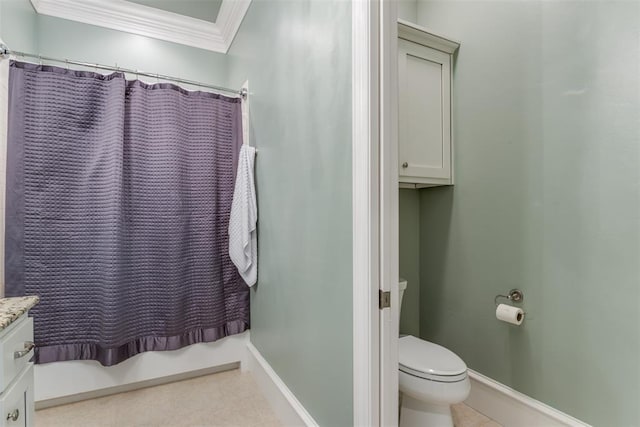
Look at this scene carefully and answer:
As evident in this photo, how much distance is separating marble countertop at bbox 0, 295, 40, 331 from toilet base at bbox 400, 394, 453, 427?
5.27 ft

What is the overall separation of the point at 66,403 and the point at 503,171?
2.85m

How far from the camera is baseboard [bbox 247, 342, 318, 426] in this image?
1521 millimetres

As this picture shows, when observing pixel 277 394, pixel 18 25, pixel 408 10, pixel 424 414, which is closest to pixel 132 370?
pixel 277 394

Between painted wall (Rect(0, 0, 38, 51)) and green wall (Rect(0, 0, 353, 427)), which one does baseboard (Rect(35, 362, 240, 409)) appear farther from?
painted wall (Rect(0, 0, 38, 51))

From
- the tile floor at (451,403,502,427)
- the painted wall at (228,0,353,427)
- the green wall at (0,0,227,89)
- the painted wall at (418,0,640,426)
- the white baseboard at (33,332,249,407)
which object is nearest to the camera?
the painted wall at (228,0,353,427)

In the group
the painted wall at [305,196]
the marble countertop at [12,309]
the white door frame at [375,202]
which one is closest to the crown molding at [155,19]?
the painted wall at [305,196]

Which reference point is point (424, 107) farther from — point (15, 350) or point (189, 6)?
point (15, 350)

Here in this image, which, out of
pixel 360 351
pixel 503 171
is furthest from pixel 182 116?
pixel 503 171

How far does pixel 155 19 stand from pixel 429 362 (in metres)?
2.96

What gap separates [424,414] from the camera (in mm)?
1551

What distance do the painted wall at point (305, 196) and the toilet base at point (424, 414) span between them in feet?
1.64

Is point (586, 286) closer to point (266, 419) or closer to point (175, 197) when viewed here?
point (266, 419)

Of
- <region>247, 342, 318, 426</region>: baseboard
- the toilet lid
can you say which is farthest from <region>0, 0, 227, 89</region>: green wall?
the toilet lid

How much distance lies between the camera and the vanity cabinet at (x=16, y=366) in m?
0.92
